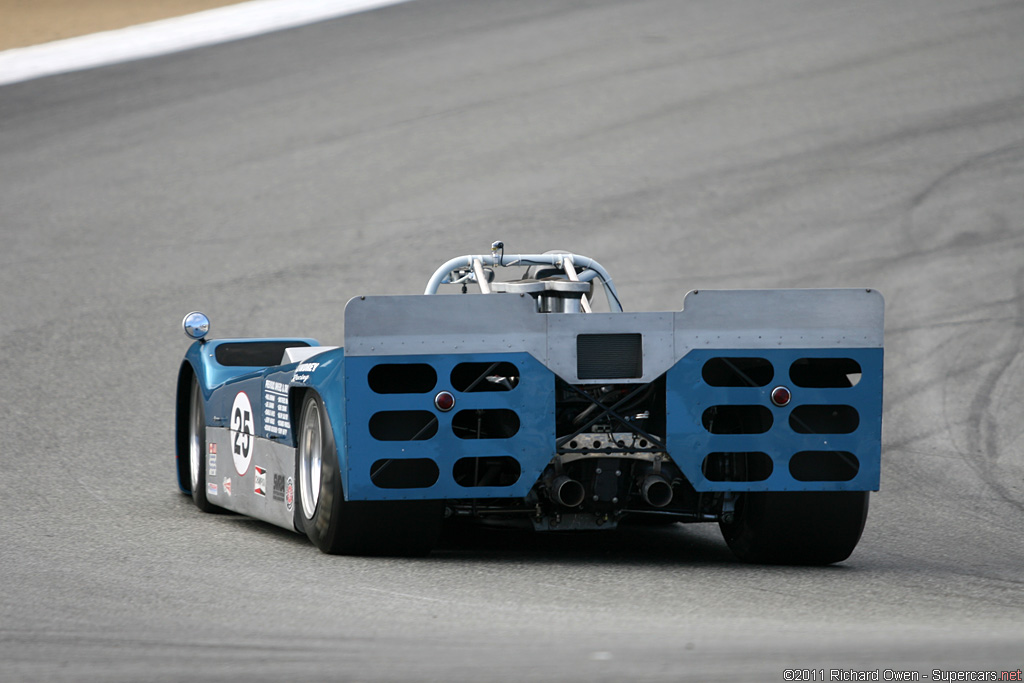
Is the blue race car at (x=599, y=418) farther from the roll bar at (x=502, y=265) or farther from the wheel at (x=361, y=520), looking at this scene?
the roll bar at (x=502, y=265)

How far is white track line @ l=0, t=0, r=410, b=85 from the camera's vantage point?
24562 millimetres

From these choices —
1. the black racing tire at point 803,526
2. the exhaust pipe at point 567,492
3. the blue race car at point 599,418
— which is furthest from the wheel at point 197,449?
the black racing tire at point 803,526

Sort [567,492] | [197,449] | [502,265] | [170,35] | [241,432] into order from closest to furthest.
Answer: [567,492], [502,265], [241,432], [197,449], [170,35]

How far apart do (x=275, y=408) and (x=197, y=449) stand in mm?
1887

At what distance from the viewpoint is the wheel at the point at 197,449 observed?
340 inches

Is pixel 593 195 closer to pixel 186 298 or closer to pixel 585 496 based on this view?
pixel 186 298

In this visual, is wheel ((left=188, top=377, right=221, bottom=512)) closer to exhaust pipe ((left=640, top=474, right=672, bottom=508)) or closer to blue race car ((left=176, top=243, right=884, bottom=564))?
blue race car ((left=176, top=243, right=884, bottom=564))

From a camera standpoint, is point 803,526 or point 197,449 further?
point 197,449

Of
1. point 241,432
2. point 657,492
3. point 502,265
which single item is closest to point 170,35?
point 241,432

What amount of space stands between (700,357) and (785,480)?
0.66 metres

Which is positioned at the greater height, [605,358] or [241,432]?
[605,358]

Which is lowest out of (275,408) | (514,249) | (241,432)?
(241,432)

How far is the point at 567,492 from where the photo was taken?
6215 millimetres

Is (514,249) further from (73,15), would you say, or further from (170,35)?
(73,15)
